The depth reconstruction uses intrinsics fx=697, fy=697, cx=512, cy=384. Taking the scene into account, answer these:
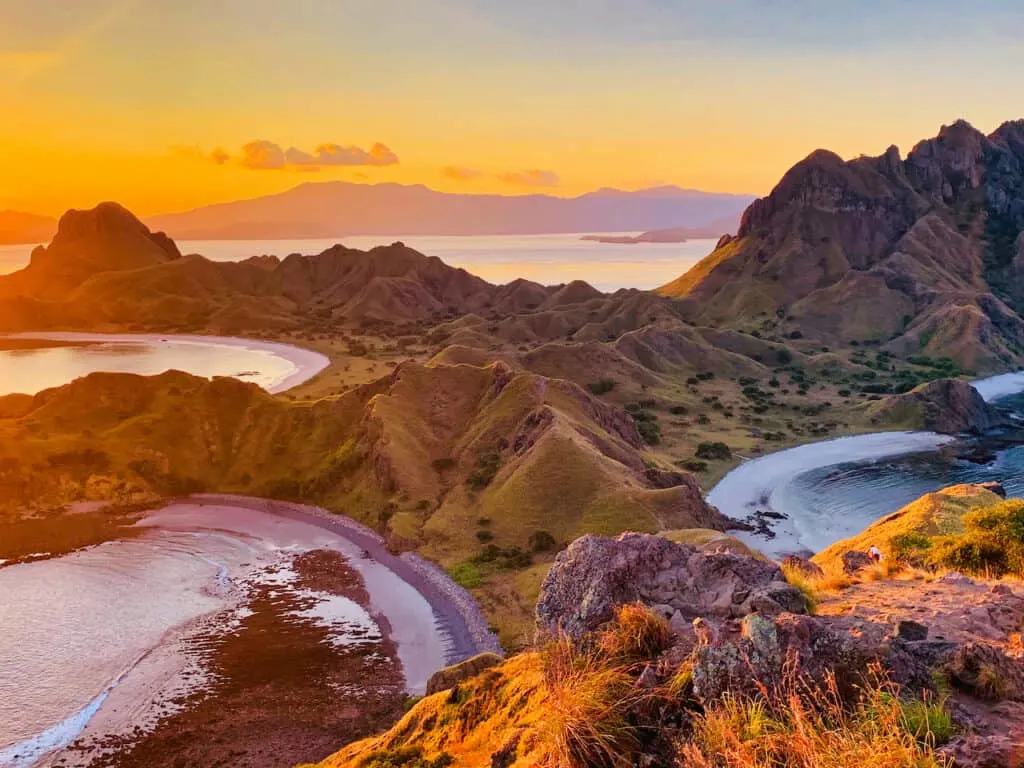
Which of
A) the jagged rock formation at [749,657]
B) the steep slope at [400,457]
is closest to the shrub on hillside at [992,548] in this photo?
the jagged rock formation at [749,657]

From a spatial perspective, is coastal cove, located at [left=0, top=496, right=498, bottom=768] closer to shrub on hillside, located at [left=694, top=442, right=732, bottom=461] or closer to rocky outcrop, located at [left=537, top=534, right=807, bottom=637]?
rocky outcrop, located at [left=537, top=534, right=807, bottom=637]

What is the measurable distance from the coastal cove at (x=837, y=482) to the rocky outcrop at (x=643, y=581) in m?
53.8

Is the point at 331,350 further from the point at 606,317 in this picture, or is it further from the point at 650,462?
the point at 650,462

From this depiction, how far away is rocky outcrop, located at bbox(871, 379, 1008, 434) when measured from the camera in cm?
11406

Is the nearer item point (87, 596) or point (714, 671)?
point (714, 671)

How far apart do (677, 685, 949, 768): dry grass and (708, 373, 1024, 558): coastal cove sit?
2357 inches

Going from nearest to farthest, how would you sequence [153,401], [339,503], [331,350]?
[339,503] < [153,401] < [331,350]

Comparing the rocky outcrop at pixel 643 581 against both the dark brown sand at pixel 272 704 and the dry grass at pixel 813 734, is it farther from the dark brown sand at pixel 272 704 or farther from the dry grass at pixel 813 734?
the dark brown sand at pixel 272 704

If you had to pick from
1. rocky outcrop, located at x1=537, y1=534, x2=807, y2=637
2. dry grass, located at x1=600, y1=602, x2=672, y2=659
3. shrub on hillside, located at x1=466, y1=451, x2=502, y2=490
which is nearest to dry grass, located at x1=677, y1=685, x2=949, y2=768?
dry grass, located at x1=600, y1=602, x2=672, y2=659

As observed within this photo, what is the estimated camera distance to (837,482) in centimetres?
9125

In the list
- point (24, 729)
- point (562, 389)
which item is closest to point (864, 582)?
point (24, 729)

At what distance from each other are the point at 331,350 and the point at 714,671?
180392mm

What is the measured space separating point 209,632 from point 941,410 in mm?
114281

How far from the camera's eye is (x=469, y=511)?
217ft
